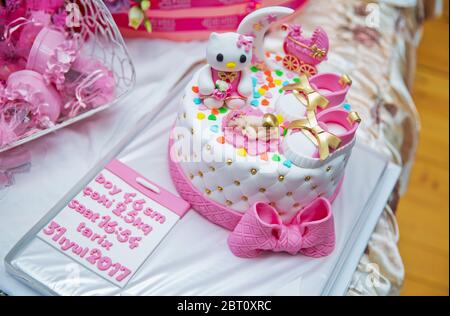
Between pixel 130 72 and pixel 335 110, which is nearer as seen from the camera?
pixel 335 110

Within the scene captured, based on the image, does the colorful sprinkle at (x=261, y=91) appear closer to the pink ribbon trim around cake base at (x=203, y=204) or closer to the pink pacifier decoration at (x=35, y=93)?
the pink ribbon trim around cake base at (x=203, y=204)

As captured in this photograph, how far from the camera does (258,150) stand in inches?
41.4

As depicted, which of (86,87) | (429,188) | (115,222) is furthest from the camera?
(429,188)

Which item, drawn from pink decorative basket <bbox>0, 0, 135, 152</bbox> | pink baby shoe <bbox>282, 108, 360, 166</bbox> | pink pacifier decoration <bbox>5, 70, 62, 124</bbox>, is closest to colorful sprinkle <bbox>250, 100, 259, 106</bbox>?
pink baby shoe <bbox>282, 108, 360, 166</bbox>

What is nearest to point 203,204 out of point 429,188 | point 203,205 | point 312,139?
point 203,205

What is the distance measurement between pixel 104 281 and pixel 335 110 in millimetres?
581

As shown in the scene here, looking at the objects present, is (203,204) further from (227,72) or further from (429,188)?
(429,188)

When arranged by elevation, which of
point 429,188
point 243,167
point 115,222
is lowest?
point 429,188

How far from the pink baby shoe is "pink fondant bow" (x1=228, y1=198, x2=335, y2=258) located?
0.34 feet

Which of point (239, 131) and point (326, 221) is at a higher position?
point (239, 131)

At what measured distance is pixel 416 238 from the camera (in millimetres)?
1678

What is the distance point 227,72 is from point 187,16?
0.42 meters

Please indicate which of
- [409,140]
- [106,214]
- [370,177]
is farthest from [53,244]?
[409,140]

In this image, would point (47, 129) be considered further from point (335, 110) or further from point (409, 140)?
point (409, 140)
